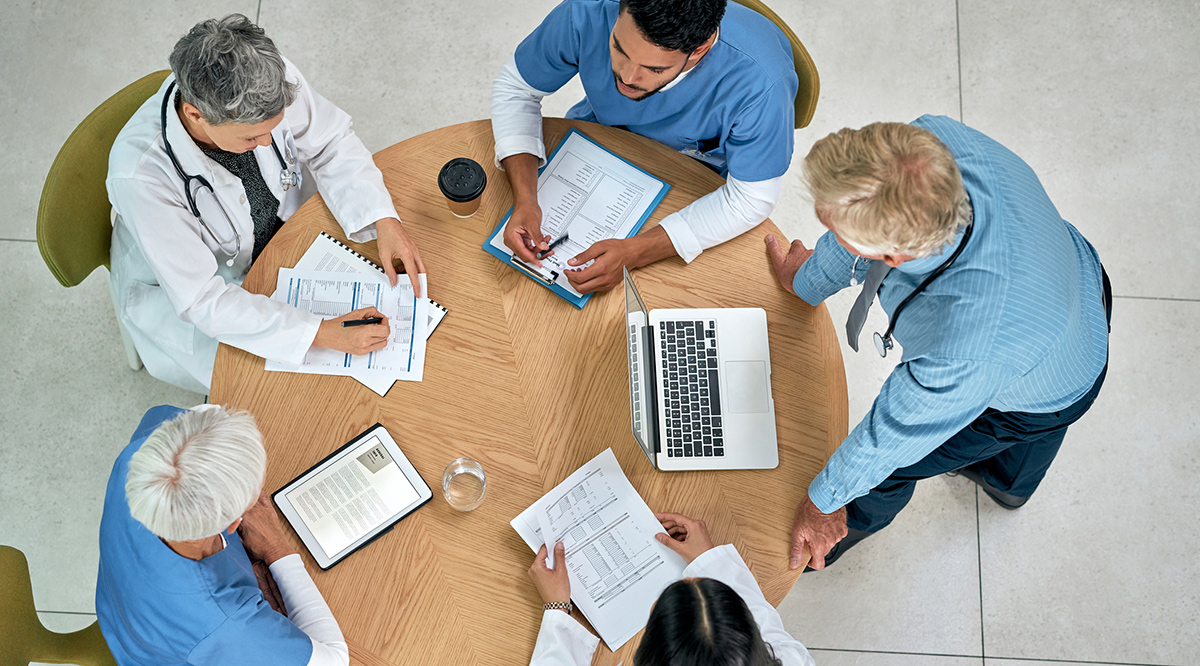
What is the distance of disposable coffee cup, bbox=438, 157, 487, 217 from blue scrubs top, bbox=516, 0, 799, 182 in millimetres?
279

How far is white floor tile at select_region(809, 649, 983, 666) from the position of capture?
229 centimetres

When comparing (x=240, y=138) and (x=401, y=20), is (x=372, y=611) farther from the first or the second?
(x=401, y=20)

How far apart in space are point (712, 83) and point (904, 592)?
65.6 inches

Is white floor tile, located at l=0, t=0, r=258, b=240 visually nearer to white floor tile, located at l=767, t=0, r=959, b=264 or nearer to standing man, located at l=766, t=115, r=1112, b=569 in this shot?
white floor tile, located at l=767, t=0, r=959, b=264

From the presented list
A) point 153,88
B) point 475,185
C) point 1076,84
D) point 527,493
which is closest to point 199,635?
point 527,493

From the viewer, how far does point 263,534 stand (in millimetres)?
1462

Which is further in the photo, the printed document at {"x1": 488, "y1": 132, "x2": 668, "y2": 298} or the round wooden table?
the printed document at {"x1": 488, "y1": 132, "x2": 668, "y2": 298}

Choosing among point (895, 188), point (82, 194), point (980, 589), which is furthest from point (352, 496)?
point (980, 589)

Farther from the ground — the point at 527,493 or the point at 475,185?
the point at 475,185

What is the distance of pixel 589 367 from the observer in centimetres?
162

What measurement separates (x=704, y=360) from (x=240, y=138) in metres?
1.03

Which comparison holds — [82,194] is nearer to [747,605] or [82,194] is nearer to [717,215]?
[717,215]

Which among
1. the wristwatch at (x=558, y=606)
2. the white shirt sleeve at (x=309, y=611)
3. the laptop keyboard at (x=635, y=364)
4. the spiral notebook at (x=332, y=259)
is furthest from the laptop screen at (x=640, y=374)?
the white shirt sleeve at (x=309, y=611)

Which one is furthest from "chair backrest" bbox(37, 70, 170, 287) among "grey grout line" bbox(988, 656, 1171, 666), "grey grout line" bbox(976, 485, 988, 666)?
"grey grout line" bbox(988, 656, 1171, 666)
